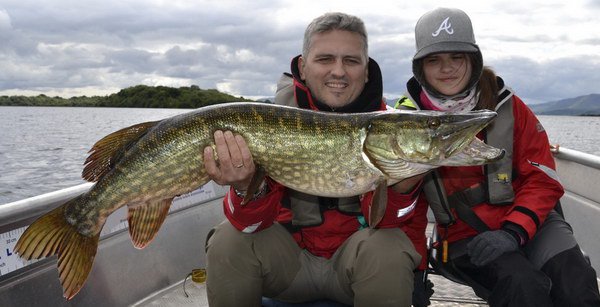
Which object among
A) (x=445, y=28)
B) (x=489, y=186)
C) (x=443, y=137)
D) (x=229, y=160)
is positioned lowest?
(x=489, y=186)

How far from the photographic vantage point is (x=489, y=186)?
8.92 feet

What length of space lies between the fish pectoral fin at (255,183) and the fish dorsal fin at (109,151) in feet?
1.78

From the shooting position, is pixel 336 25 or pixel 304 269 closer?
pixel 304 269

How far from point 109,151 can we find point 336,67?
1295 millimetres

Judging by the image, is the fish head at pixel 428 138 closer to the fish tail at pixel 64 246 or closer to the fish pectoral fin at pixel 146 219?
the fish pectoral fin at pixel 146 219

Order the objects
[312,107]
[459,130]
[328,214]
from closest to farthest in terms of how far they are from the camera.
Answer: [459,130] → [328,214] → [312,107]

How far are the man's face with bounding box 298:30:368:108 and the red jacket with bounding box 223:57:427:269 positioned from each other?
6cm

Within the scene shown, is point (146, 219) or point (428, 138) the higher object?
point (428, 138)

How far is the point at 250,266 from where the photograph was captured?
2.36 metres

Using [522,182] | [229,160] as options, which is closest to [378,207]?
[229,160]

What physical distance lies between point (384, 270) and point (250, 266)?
0.65 metres

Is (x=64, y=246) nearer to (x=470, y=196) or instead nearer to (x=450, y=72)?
(x=470, y=196)

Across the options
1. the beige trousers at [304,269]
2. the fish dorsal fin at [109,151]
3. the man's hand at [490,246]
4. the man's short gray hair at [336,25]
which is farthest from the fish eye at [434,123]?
the fish dorsal fin at [109,151]

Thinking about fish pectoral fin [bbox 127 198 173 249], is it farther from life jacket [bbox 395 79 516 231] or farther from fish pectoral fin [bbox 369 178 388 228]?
life jacket [bbox 395 79 516 231]
